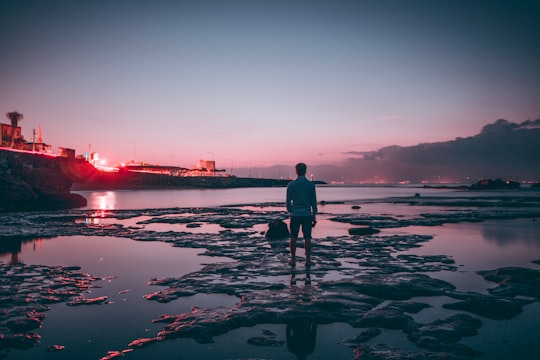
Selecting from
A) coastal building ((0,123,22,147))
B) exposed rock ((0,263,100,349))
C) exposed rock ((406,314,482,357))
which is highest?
coastal building ((0,123,22,147))

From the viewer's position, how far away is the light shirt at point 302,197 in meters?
9.52

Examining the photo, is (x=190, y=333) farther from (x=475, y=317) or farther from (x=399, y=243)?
(x=399, y=243)

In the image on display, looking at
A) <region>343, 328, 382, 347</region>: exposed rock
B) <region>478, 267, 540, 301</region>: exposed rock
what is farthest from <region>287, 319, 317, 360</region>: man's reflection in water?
<region>478, 267, 540, 301</region>: exposed rock

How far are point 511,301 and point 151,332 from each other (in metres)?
6.53

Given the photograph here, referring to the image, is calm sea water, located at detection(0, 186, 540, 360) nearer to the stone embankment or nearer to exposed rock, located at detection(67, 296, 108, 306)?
exposed rock, located at detection(67, 296, 108, 306)

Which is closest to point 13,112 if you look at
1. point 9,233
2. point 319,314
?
point 9,233

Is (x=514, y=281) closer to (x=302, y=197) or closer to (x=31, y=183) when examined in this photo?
(x=302, y=197)

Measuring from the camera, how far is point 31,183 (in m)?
35.9

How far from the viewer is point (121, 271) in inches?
358

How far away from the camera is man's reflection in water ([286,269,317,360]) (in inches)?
176

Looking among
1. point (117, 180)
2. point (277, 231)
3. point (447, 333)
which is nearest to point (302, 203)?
point (447, 333)

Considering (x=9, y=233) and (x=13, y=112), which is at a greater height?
(x=13, y=112)

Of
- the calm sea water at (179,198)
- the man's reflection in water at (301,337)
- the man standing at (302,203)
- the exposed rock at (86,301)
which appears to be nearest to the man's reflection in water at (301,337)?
the man's reflection in water at (301,337)

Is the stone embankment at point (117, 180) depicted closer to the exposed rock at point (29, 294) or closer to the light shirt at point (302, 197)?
the exposed rock at point (29, 294)
